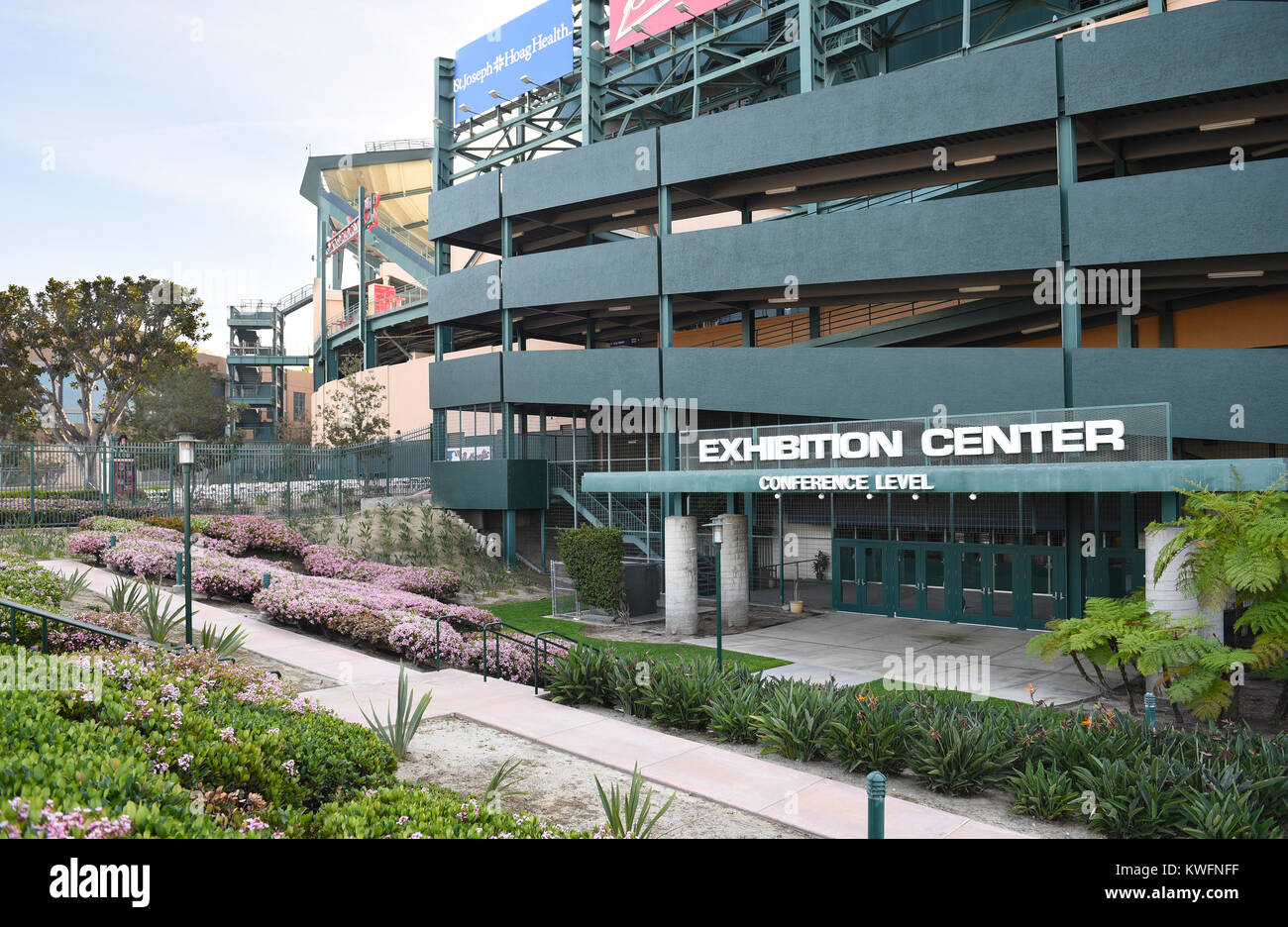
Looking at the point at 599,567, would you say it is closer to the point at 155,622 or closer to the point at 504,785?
the point at 155,622

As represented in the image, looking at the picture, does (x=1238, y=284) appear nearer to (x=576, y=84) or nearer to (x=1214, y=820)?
(x=1214, y=820)

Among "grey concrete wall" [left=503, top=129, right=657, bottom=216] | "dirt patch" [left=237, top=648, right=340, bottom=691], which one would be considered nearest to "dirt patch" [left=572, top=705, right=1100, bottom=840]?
"dirt patch" [left=237, top=648, right=340, bottom=691]

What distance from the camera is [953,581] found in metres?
25.8

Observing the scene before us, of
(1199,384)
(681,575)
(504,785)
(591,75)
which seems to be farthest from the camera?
(591,75)

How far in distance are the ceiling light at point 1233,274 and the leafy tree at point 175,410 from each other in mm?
62199

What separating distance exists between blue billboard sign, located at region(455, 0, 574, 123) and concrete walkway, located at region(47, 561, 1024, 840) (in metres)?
27.1

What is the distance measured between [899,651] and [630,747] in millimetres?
11821

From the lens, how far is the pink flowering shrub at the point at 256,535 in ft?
94.5

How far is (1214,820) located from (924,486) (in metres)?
11.7

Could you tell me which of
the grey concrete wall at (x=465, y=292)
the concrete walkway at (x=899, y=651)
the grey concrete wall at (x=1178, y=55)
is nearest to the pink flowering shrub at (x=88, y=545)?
the grey concrete wall at (x=465, y=292)

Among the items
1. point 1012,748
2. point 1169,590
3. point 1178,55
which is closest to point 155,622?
point 1012,748

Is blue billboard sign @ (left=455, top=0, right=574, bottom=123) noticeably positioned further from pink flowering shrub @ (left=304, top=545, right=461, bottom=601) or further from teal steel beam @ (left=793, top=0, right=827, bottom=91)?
pink flowering shrub @ (left=304, top=545, right=461, bottom=601)

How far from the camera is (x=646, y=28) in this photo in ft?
106

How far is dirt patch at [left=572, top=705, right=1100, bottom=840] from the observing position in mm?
9117
